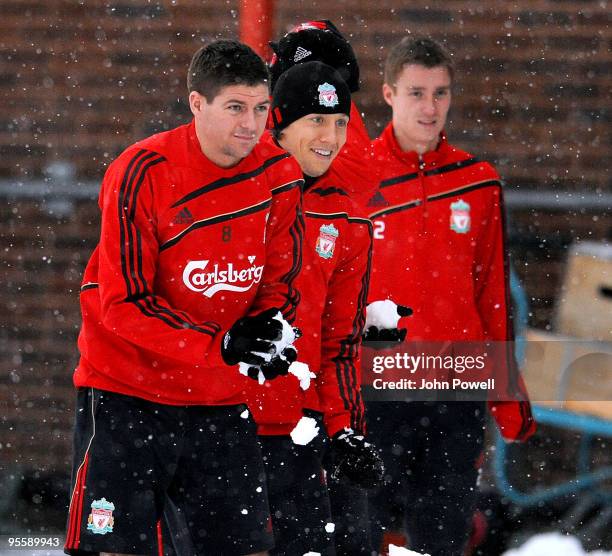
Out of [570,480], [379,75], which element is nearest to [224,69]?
[379,75]

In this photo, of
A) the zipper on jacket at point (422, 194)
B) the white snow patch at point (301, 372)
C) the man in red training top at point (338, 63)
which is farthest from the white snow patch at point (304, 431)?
the zipper on jacket at point (422, 194)

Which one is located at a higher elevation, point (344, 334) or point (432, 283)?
point (432, 283)

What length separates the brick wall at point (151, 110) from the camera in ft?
22.6

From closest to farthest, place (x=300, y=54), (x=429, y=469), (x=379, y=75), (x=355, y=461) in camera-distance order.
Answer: (x=355, y=461), (x=300, y=54), (x=429, y=469), (x=379, y=75)

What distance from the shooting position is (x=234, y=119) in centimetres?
365

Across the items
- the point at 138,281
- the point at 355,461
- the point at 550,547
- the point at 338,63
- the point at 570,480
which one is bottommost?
the point at 550,547

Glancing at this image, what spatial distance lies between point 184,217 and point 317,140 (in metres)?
0.76

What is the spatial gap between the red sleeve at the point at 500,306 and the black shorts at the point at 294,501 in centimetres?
110

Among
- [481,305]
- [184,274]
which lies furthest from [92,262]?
[481,305]

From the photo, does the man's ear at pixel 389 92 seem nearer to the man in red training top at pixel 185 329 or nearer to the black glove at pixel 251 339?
the man in red training top at pixel 185 329

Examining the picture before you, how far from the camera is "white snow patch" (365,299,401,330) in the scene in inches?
182

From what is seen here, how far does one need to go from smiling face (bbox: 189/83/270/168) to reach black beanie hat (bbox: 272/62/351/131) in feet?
1.81

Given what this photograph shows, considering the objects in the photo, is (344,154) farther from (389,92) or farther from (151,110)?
(151,110)

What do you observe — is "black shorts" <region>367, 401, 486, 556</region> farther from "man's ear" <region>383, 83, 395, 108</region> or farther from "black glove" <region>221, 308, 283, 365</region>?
"black glove" <region>221, 308, 283, 365</region>
